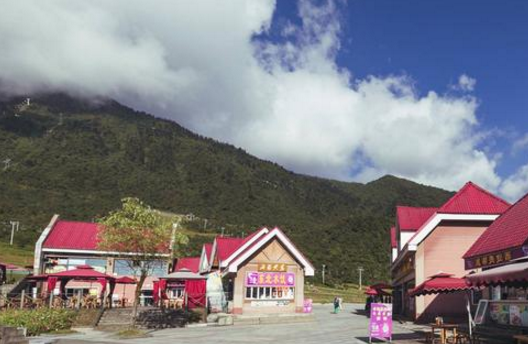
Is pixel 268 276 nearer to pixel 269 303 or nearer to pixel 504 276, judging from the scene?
pixel 269 303

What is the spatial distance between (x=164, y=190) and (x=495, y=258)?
149 meters

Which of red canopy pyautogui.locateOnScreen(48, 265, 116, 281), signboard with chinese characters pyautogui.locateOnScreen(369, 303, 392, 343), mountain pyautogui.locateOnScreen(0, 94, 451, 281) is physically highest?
mountain pyautogui.locateOnScreen(0, 94, 451, 281)

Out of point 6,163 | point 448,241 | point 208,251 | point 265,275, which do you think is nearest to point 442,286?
point 448,241

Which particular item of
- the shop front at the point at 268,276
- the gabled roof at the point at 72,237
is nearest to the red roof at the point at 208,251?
the shop front at the point at 268,276

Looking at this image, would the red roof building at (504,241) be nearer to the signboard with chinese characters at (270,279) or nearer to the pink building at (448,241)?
the pink building at (448,241)

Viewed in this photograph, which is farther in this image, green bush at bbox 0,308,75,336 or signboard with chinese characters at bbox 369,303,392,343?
green bush at bbox 0,308,75,336

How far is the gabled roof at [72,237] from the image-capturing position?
44.2 metres

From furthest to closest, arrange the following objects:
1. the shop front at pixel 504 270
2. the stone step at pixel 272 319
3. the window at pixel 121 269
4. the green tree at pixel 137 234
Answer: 1. the window at pixel 121 269
2. the stone step at pixel 272 319
3. the green tree at pixel 137 234
4. the shop front at pixel 504 270

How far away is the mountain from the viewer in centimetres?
10894

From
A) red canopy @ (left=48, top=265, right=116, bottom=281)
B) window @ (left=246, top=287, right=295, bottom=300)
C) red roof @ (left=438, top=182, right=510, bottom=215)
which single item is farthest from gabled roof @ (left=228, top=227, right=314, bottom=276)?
red roof @ (left=438, top=182, right=510, bottom=215)

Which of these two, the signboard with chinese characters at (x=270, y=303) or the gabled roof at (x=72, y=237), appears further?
the gabled roof at (x=72, y=237)

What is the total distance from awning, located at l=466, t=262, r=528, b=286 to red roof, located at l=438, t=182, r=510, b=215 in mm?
15605

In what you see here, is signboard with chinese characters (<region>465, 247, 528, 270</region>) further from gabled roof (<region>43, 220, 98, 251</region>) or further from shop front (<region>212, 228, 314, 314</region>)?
gabled roof (<region>43, 220, 98, 251</region>)

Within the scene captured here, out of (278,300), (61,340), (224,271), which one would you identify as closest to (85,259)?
(224,271)
